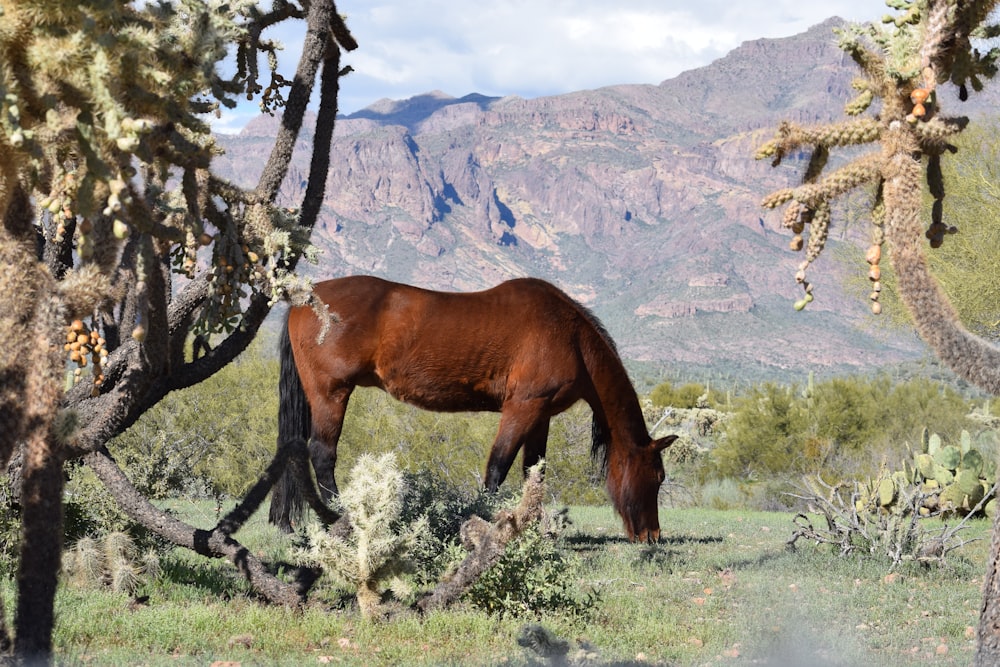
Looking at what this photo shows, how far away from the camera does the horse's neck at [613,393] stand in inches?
376

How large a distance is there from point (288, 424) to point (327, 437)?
118 centimetres

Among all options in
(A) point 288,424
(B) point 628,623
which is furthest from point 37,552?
(A) point 288,424

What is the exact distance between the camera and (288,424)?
9875 mm

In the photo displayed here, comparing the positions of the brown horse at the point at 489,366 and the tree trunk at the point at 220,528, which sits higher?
the brown horse at the point at 489,366

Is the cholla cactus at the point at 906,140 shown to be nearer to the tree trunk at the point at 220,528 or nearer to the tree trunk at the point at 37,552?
the tree trunk at the point at 37,552

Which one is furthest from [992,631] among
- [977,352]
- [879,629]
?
[879,629]

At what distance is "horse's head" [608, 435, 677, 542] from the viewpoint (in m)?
9.50

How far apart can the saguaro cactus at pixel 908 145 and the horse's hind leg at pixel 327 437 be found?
228 inches

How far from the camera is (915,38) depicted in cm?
396

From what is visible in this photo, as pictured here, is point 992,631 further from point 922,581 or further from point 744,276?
point 744,276

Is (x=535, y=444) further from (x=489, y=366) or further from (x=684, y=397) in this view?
(x=684, y=397)

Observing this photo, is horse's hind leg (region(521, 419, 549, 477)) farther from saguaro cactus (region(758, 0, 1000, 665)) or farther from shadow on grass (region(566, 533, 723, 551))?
saguaro cactus (region(758, 0, 1000, 665))

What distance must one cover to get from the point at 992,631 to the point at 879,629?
3.14 metres

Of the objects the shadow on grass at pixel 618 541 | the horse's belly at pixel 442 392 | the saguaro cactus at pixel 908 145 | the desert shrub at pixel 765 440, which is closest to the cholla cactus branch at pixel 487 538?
the saguaro cactus at pixel 908 145
